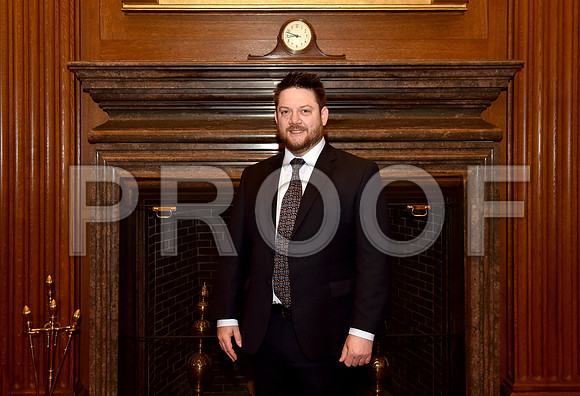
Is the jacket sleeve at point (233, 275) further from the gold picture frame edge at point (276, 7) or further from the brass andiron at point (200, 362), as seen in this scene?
the gold picture frame edge at point (276, 7)

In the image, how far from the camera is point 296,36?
2.41 metres

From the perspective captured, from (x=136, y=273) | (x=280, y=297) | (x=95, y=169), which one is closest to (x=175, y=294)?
(x=136, y=273)

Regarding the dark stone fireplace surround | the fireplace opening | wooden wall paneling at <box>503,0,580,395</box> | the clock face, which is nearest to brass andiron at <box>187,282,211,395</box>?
the fireplace opening

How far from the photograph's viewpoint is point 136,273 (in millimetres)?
2705

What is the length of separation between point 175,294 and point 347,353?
63.1 inches

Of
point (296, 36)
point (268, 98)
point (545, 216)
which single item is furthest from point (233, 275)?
point (545, 216)

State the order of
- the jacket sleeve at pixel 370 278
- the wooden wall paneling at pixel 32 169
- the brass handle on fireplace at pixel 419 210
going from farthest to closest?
the brass handle on fireplace at pixel 419 210, the wooden wall paneling at pixel 32 169, the jacket sleeve at pixel 370 278

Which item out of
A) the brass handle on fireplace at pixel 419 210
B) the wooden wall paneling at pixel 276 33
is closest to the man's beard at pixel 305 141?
the wooden wall paneling at pixel 276 33

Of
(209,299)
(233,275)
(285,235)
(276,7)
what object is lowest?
(209,299)

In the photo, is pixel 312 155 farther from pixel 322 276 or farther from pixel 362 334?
pixel 362 334

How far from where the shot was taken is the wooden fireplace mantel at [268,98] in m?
2.31

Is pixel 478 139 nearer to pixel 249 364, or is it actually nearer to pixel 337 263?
pixel 337 263

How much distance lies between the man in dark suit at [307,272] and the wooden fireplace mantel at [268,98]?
52cm

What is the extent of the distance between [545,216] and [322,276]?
1.26m
